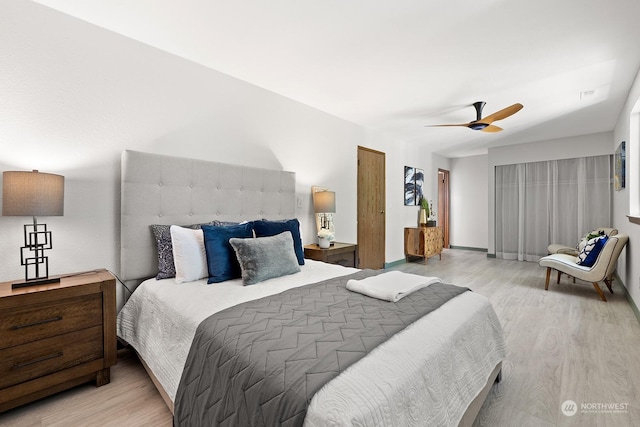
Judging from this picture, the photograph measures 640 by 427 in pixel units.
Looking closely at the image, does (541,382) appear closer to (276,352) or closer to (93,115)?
(276,352)

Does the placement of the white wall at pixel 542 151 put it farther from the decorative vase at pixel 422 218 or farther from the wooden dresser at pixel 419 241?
the wooden dresser at pixel 419 241

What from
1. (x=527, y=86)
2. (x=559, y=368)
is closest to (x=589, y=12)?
(x=527, y=86)

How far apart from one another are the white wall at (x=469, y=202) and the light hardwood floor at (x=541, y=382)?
4028 mm

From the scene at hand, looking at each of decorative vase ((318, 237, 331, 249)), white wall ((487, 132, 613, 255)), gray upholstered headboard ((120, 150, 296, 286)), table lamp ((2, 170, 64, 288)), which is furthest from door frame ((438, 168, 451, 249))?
table lamp ((2, 170, 64, 288))

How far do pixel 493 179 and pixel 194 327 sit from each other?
22.4ft

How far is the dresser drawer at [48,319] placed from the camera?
158 centimetres

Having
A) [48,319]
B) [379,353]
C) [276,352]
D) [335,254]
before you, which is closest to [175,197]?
[48,319]

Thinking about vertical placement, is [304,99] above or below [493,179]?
above

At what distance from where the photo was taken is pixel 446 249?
7660 millimetres

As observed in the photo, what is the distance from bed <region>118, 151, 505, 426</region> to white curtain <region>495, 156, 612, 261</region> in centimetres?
523

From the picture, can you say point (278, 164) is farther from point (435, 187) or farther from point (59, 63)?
point (435, 187)

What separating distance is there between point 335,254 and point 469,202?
18.2 feet

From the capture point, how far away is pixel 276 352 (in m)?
1.09

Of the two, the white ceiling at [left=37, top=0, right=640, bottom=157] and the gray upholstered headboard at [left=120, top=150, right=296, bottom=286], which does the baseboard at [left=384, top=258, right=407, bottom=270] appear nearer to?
the white ceiling at [left=37, top=0, right=640, bottom=157]
